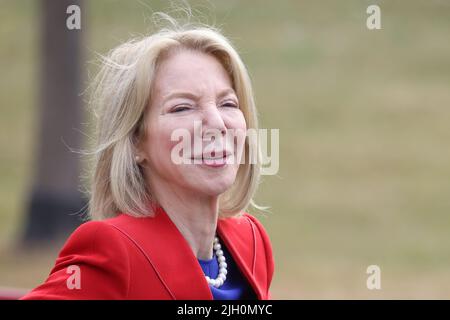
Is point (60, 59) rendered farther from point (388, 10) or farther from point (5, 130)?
point (388, 10)

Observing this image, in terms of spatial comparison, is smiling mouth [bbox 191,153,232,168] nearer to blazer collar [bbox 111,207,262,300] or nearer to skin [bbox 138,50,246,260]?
skin [bbox 138,50,246,260]

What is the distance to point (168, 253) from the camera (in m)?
2.79

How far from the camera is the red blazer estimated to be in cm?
264

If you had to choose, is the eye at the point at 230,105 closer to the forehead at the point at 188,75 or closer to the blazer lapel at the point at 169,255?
the forehead at the point at 188,75

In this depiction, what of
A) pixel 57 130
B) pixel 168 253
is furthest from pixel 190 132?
pixel 57 130

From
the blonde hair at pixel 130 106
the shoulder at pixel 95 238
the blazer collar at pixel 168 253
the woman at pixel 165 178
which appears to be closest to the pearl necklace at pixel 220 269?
the woman at pixel 165 178

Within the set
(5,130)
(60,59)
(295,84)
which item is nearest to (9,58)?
(5,130)

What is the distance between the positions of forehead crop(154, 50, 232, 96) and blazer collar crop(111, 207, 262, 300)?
40 centimetres

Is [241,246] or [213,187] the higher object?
[213,187]

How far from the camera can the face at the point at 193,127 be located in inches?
110

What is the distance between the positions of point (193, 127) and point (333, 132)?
48.9 ft

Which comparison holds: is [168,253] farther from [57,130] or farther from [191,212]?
[57,130]

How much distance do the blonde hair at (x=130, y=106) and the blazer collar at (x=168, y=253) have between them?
0.19 feet
